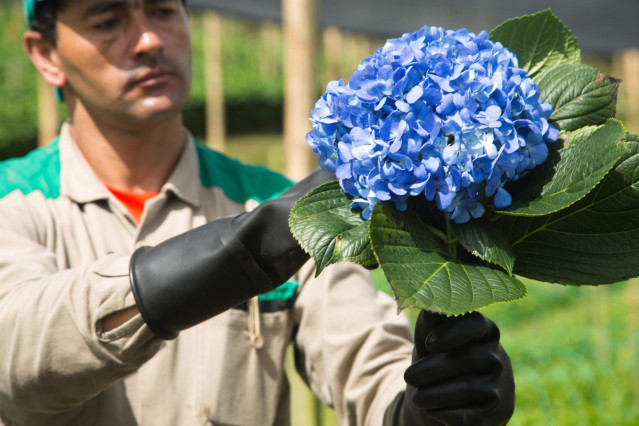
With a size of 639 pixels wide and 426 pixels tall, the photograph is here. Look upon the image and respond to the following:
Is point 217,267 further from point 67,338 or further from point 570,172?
point 570,172

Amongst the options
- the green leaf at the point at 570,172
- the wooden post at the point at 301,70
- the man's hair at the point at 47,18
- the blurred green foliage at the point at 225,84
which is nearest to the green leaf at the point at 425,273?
the green leaf at the point at 570,172

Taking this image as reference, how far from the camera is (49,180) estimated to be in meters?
2.26

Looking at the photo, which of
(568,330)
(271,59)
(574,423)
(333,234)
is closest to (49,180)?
(333,234)

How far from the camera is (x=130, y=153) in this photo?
2.35 metres

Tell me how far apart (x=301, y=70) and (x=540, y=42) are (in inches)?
65.5

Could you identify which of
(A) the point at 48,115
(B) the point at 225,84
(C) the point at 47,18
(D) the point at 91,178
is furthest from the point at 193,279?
(B) the point at 225,84

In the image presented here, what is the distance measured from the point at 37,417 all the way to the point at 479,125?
1374 mm

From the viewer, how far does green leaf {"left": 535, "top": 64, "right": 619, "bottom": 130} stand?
4.94 ft

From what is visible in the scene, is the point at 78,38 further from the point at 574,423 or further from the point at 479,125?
the point at 574,423

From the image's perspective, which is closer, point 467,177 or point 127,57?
point 467,177

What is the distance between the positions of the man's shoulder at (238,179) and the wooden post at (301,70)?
2.35ft

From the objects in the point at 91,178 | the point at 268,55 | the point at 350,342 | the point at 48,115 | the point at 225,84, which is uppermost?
the point at 91,178

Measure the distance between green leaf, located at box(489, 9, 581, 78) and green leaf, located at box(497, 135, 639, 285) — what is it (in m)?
0.29

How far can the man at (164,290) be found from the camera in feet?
5.38
